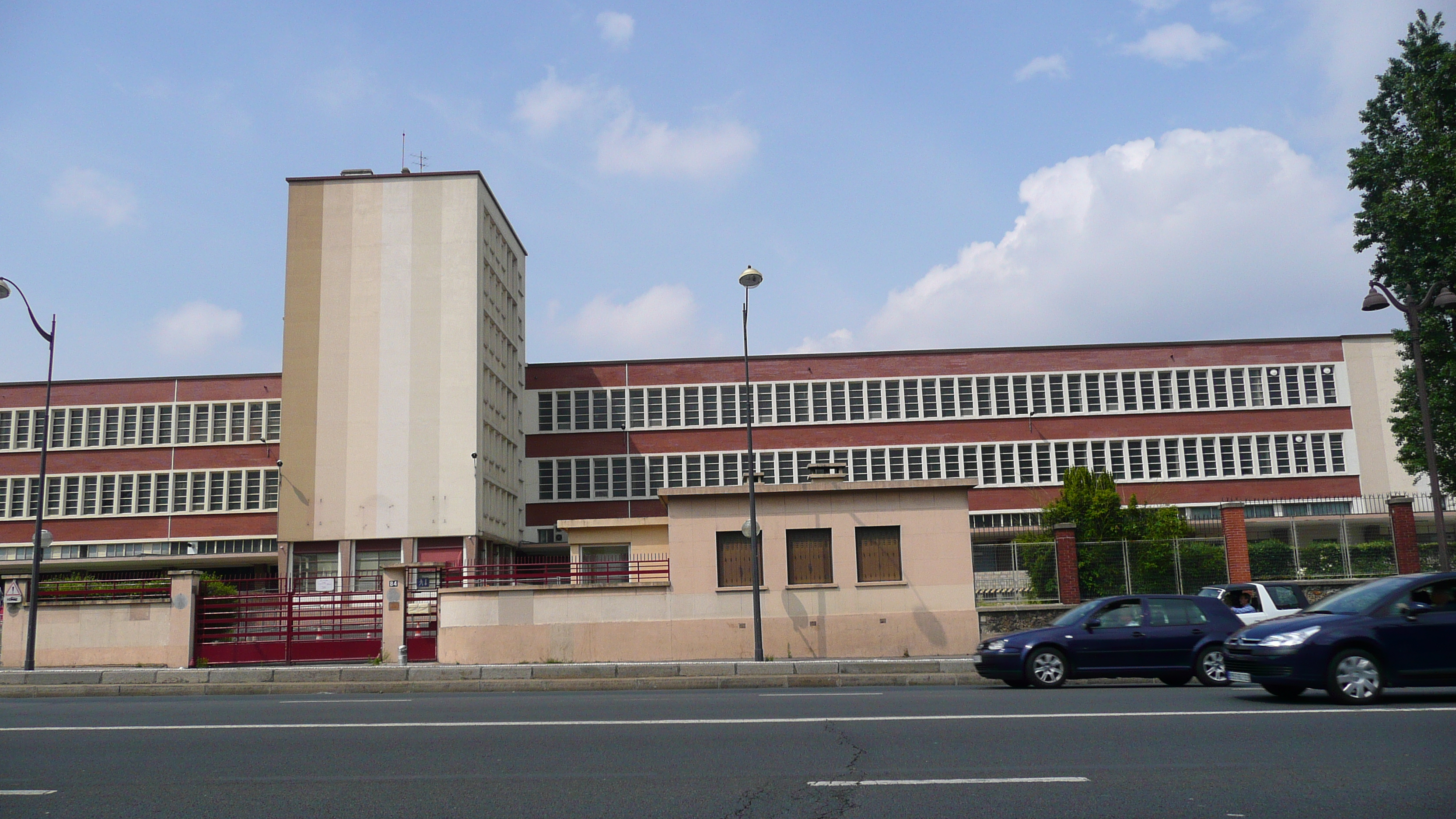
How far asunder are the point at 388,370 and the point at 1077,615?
3705cm

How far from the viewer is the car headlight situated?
12102 millimetres

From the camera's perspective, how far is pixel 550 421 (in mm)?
56500

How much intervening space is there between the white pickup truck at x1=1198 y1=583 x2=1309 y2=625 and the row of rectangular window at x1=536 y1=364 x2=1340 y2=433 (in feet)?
109

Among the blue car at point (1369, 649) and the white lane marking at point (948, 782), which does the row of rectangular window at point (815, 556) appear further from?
the white lane marking at point (948, 782)

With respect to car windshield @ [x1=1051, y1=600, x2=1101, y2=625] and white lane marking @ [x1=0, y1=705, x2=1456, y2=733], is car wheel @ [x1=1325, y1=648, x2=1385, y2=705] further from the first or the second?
car windshield @ [x1=1051, y1=600, x2=1101, y2=625]

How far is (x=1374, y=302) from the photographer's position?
20.7m

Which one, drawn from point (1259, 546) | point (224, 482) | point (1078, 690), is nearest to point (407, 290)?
point (224, 482)

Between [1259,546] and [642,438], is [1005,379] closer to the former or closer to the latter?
[642,438]

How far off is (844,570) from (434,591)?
15.4 m

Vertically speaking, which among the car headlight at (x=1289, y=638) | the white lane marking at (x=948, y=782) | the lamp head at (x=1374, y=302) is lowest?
the white lane marking at (x=948, y=782)

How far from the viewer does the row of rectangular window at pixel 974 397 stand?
5428 cm

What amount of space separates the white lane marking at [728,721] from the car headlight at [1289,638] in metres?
0.87

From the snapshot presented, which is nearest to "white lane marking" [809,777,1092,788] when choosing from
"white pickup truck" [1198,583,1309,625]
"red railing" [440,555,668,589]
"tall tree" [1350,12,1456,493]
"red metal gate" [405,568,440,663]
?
"white pickup truck" [1198,583,1309,625]

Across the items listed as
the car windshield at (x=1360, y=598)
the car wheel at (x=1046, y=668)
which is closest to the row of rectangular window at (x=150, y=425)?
the car wheel at (x=1046, y=668)
